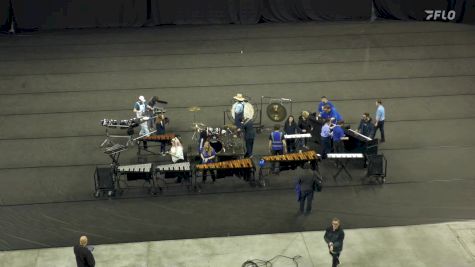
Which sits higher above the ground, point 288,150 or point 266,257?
point 288,150

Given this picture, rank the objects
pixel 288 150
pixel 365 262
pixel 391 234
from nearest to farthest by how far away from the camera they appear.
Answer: pixel 365 262, pixel 391 234, pixel 288 150

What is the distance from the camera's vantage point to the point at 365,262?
35.8 feet

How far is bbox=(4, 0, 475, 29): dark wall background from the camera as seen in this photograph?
82.9ft

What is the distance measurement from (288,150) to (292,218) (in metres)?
3.06

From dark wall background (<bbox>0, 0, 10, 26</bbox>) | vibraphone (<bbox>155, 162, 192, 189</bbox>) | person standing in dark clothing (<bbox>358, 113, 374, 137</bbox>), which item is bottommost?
vibraphone (<bbox>155, 162, 192, 189</bbox>)

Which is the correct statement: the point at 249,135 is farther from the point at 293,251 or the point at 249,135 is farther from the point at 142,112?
the point at 293,251

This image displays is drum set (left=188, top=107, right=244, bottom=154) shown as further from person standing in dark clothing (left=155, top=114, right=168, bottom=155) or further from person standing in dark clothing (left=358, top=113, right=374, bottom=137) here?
person standing in dark clothing (left=358, top=113, right=374, bottom=137)

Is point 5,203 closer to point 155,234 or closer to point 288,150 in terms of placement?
point 155,234

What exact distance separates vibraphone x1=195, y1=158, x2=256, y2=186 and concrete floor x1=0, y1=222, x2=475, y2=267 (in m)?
1.87

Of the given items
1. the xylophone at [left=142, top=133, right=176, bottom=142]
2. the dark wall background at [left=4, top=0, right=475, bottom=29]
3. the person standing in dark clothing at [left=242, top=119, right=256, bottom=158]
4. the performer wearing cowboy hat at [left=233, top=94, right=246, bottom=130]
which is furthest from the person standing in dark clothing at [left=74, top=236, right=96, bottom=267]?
the dark wall background at [left=4, top=0, right=475, bottom=29]

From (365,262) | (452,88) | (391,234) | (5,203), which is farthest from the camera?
(452,88)

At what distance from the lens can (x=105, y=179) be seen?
13094 mm

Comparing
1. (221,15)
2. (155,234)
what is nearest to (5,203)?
(155,234)

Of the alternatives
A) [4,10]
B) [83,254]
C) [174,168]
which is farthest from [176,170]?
[4,10]
